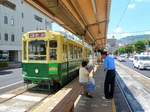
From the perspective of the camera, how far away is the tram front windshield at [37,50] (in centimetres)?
1496

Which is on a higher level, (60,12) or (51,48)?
(60,12)

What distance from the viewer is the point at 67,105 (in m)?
8.51

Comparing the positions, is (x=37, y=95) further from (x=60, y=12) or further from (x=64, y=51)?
(x=60, y=12)

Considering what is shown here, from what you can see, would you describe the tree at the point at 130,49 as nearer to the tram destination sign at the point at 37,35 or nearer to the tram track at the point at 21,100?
the tram destination sign at the point at 37,35

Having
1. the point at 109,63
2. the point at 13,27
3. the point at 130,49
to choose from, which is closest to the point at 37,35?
the point at 109,63

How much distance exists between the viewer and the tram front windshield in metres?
15.0

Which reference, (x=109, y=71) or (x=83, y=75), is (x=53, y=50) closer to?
(x=83, y=75)

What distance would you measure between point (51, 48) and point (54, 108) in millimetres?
7283

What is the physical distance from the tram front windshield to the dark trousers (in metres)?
3.84

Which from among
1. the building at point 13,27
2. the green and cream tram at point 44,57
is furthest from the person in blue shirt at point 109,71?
the building at point 13,27

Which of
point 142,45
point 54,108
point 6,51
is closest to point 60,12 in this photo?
point 54,108

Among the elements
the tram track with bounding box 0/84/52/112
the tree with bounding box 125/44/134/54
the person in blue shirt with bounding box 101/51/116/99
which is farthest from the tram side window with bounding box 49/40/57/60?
the tree with bounding box 125/44/134/54

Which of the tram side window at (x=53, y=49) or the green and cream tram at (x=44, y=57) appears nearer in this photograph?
the green and cream tram at (x=44, y=57)

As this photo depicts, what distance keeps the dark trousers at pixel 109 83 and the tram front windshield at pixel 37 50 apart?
384 centimetres
